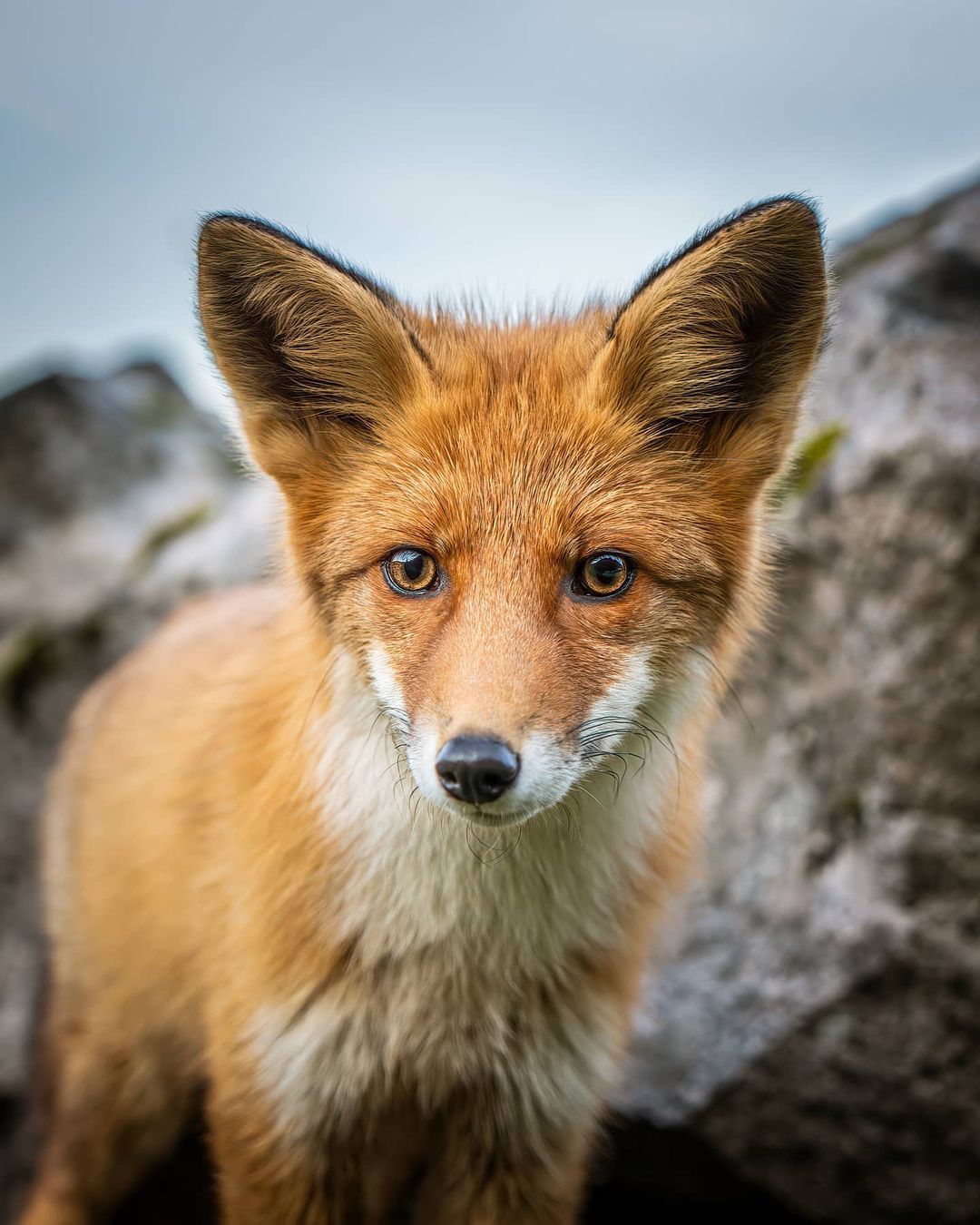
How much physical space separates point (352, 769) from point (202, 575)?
309cm

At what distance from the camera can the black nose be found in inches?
72.0

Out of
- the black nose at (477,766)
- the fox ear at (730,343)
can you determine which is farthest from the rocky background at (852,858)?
the black nose at (477,766)

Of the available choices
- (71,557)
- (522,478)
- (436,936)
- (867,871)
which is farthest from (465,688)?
(71,557)

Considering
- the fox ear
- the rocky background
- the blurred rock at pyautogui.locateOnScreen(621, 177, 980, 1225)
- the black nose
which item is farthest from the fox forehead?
the blurred rock at pyautogui.locateOnScreen(621, 177, 980, 1225)

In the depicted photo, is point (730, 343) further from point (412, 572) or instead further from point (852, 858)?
point (852, 858)

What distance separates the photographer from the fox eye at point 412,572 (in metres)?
2.27

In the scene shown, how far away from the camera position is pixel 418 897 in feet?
8.21

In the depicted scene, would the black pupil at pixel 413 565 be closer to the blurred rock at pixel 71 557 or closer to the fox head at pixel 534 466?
the fox head at pixel 534 466

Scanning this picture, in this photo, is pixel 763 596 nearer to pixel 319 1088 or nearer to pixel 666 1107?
pixel 319 1088

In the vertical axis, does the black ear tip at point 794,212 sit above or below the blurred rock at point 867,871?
above

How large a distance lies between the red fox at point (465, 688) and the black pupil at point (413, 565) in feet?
0.04

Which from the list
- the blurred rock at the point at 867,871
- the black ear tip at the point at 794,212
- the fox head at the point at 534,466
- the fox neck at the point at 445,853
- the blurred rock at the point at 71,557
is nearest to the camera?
the fox head at the point at 534,466

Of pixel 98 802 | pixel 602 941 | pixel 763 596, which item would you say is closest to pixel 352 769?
pixel 602 941

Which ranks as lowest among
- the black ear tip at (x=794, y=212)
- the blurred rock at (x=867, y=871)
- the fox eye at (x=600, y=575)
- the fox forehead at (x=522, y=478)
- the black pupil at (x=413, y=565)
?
the blurred rock at (x=867, y=871)
